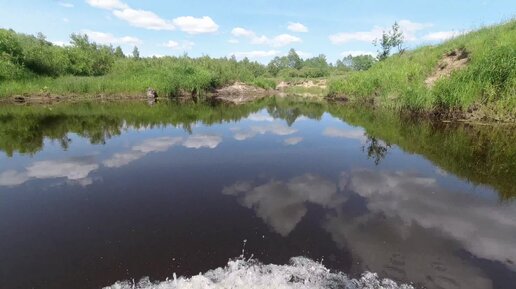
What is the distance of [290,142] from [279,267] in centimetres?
851

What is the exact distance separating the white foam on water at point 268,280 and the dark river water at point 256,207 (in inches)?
6.0

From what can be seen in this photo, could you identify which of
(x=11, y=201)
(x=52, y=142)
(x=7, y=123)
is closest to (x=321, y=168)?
(x=11, y=201)

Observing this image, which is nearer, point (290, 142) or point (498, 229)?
point (498, 229)

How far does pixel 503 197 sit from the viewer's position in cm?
687

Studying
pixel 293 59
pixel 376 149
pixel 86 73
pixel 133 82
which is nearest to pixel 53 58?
pixel 86 73

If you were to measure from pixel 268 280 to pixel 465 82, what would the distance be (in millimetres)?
15956

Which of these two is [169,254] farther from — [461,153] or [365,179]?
[461,153]

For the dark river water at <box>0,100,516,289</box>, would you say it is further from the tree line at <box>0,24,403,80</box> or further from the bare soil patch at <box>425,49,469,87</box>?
the tree line at <box>0,24,403,80</box>

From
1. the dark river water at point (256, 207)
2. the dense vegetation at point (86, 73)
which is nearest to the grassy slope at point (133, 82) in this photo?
the dense vegetation at point (86, 73)

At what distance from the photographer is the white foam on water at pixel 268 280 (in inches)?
155

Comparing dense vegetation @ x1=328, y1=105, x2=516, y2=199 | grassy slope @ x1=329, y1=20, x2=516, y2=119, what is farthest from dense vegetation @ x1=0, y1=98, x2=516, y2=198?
grassy slope @ x1=329, y1=20, x2=516, y2=119

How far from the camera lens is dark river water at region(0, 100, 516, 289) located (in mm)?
4434

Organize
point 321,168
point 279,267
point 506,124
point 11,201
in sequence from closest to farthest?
1. point 279,267
2. point 11,201
3. point 321,168
4. point 506,124

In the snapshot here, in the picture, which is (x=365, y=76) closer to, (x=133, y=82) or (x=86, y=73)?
(x=133, y=82)
